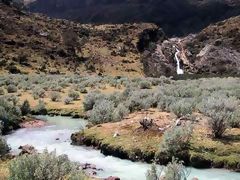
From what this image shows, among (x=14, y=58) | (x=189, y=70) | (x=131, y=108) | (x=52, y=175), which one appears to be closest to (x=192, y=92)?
(x=131, y=108)

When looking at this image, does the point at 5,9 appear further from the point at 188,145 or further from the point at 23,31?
the point at 188,145

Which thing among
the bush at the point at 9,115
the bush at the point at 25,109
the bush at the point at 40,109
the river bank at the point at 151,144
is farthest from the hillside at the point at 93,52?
the river bank at the point at 151,144

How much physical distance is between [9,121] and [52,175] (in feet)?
97.2

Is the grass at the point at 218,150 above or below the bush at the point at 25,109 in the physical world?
above

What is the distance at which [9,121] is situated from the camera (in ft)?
162

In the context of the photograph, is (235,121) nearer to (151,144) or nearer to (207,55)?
(151,144)

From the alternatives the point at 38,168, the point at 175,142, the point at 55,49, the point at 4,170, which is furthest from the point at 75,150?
the point at 55,49

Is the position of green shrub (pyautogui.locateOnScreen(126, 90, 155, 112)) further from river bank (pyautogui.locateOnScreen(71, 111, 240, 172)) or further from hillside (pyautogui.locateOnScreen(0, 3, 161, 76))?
hillside (pyautogui.locateOnScreen(0, 3, 161, 76))

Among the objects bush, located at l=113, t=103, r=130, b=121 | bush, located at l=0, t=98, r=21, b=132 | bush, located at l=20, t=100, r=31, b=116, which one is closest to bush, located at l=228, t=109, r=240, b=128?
bush, located at l=113, t=103, r=130, b=121

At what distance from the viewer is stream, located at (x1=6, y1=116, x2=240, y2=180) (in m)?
30.6

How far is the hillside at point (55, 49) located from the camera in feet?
486

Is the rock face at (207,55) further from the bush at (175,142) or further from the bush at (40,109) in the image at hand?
the bush at (175,142)

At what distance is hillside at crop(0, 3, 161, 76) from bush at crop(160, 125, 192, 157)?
105 meters

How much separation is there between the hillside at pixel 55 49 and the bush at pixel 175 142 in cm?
10544
